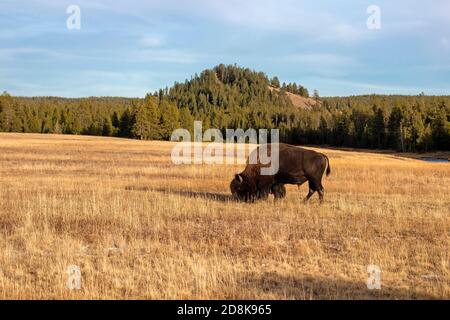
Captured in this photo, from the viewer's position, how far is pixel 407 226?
11547 millimetres

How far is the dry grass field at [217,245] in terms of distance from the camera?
6.82 m

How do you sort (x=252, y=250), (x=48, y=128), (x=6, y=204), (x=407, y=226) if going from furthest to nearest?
(x=48, y=128)
(x=6, y=204)
(x=407, y=226)
(x=252, y=250)

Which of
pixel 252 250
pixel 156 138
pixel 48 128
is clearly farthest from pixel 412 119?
pixel 252 250

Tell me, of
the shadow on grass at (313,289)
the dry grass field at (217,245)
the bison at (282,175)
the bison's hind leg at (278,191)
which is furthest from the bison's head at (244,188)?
the shadow on grass at (313,289)

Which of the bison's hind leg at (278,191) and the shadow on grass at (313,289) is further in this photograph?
the bison's hind leg at (278,191)

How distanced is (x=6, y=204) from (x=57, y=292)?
8.22m

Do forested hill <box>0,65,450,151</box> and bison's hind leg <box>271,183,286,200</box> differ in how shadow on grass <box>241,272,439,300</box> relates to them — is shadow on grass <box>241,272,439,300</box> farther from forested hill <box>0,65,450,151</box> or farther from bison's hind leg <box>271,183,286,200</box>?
forested hill <box>0,65,450,151</box>

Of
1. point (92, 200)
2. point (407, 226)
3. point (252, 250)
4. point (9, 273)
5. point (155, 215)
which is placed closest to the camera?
point (9, 273)

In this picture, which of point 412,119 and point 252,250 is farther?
point 412,119

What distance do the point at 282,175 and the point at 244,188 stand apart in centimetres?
137

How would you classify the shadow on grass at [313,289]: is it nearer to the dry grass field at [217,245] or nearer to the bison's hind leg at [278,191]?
the dry grass field at [217,245]

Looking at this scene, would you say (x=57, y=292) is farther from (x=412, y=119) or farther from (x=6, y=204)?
(x=412, y=119)

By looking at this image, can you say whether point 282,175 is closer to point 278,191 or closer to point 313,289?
point 278,191

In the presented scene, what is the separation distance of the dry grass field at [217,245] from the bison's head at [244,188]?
1.48 ft
